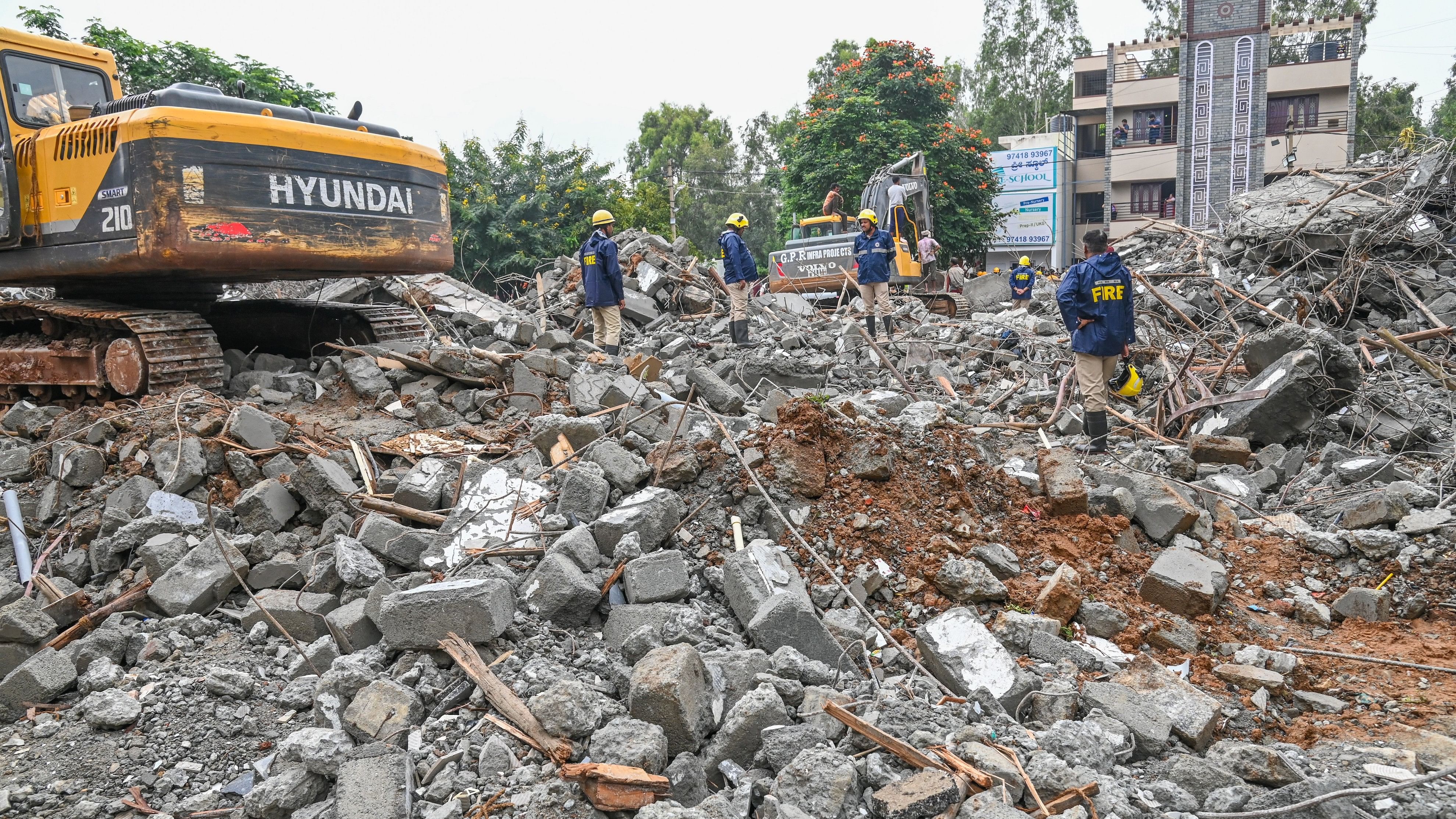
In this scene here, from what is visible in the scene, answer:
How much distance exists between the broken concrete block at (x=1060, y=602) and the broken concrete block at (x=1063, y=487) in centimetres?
83

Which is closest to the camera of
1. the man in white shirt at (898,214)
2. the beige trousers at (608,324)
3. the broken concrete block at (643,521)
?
the broken concrete block at (643,521)

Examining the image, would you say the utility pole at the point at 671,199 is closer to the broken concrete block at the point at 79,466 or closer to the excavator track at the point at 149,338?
the excavator track at the point at 149,338

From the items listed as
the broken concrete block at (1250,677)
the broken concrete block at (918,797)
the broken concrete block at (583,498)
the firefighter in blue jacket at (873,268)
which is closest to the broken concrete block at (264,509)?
the broken concrete block at (583,498)

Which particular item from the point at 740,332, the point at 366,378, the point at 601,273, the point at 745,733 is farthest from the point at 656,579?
the point at 740,332

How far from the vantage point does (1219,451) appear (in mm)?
6477

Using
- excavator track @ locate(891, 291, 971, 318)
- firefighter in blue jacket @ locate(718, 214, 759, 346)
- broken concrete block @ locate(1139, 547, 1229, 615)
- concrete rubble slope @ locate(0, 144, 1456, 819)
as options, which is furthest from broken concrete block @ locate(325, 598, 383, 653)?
excavator track @ locate(891, 291, 971, 318)

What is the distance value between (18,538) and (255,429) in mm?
1285

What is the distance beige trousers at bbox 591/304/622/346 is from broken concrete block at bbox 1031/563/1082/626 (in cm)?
653

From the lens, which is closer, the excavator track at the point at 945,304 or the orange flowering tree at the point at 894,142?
the excavator track at the point at 945,304

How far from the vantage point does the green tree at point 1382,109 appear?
30.9 meters

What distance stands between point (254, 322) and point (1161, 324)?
9.01m

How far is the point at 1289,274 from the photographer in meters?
10.5

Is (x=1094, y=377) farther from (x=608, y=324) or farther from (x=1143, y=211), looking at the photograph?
(x=1143, y=211)

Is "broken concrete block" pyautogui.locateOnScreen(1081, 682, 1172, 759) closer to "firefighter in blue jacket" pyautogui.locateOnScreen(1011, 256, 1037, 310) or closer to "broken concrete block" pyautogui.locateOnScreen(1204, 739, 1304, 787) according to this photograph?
"broken concrete block" pyautogui.locateOnScreen(1204, 739, 1304, 787)
